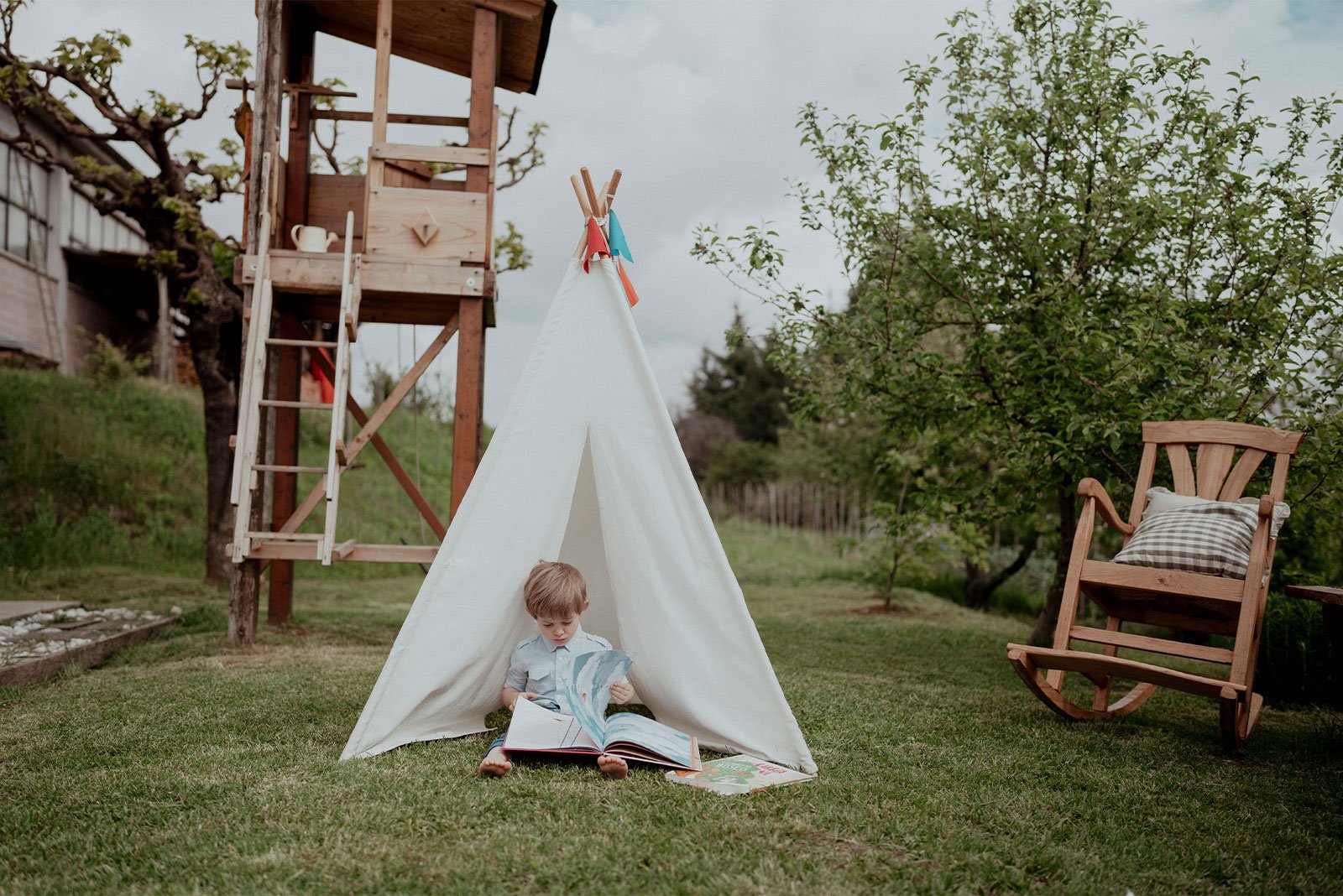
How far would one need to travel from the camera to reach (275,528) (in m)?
6.69

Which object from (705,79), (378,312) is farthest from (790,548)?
(378,312)

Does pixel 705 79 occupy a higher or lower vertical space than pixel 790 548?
higher

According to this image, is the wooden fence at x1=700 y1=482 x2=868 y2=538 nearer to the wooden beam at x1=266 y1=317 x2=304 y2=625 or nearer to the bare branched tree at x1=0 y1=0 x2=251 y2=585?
the bare branched tree at x1=0 y1=0 x2=251 y2=585

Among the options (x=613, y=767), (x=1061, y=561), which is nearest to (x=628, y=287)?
(x=613, y=767)

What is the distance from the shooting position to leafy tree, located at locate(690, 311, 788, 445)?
29.5 metres

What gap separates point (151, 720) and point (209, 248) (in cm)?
585

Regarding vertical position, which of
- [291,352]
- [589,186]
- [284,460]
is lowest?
[284,460]

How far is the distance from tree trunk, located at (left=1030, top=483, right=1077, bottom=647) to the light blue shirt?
3.68m

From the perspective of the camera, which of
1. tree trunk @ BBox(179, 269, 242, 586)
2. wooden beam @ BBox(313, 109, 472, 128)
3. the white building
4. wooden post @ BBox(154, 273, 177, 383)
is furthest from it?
wooden post @ BBox(154, 273, 177, 383)

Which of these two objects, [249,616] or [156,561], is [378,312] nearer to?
[249,616]

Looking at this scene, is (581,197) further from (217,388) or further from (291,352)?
(217,388)

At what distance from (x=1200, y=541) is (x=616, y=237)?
110 inches

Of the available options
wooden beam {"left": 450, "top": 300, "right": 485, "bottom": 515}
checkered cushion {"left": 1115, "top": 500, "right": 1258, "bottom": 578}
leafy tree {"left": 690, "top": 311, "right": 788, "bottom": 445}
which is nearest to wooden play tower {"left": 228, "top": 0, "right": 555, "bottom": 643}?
wooden beam {"left": 450, "top": 300, "right": 485, "bottom": 515}

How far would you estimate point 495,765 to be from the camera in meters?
3.17
